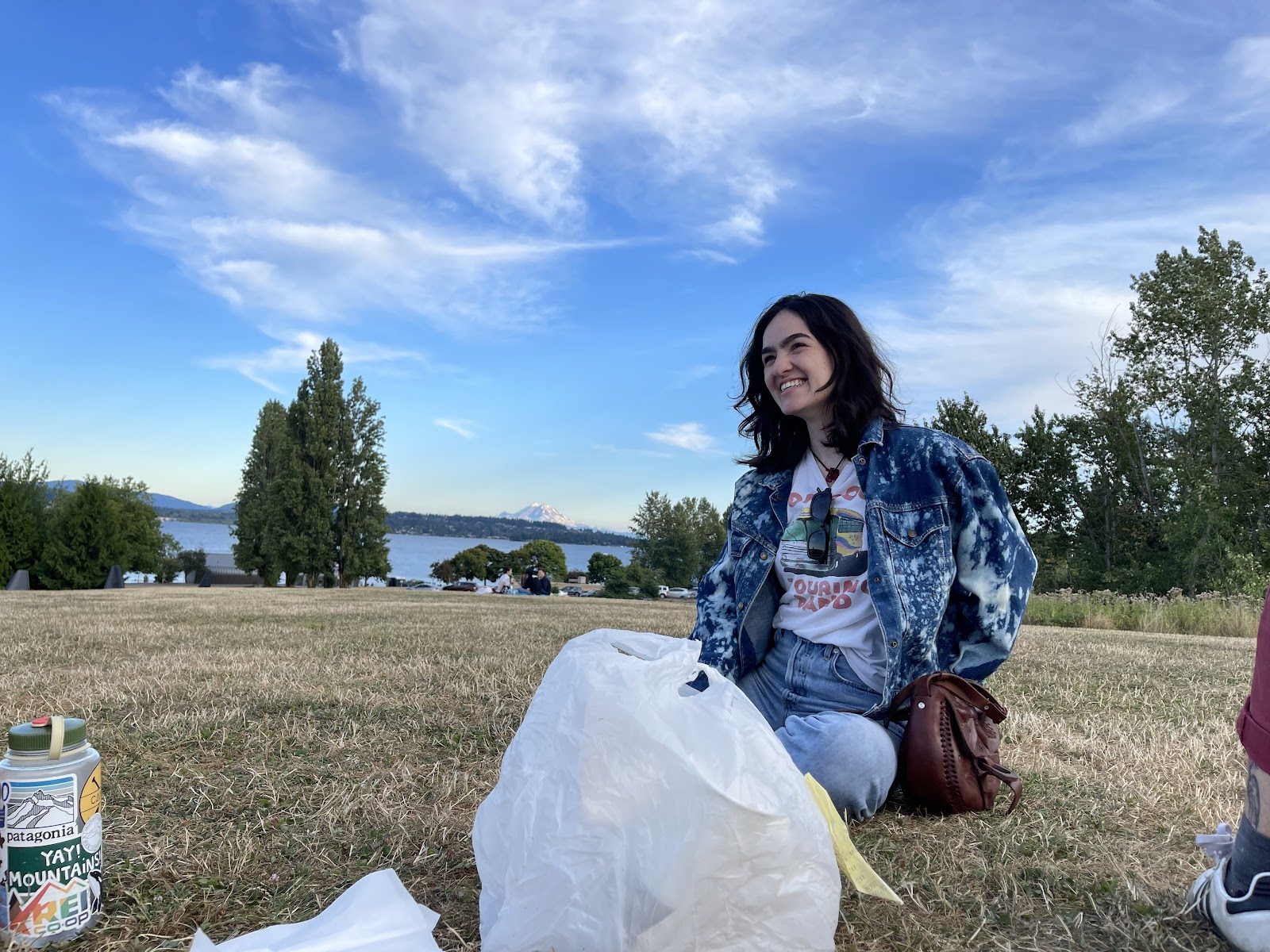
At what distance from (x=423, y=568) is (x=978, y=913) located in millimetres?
156178

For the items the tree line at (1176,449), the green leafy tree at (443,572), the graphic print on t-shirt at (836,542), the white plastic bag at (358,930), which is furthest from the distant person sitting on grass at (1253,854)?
the green leafy tree at (443,572)

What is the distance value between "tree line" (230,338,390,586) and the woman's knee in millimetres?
34894

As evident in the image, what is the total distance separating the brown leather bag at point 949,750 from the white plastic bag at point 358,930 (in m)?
1.42

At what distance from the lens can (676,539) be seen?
69.1 m

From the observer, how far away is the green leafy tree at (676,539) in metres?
68.6

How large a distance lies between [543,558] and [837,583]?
81.1 m

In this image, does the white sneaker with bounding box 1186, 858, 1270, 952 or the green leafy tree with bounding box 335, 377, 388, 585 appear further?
the green leafy tree with bounding box 335, 377, 388, 585

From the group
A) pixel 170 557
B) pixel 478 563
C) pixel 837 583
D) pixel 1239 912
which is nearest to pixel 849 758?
pixel 837 583

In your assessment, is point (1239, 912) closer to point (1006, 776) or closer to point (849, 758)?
point (1006, 776)

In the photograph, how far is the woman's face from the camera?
2969 millimetres

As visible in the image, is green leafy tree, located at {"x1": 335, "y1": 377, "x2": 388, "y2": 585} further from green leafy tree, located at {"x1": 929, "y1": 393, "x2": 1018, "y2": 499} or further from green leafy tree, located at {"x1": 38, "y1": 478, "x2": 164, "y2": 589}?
green leafy tree, located at {"x1": 929, "y1": 393, "x2": 1018, "y2": 499}

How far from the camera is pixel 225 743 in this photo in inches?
128

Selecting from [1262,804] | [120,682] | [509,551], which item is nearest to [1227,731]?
[1262,804]

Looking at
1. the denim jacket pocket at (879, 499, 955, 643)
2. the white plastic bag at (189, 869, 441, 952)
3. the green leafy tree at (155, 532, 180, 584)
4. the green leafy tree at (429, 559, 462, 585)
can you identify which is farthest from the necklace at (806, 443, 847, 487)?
the green leafy tree at (429, 559, 462, 585)
